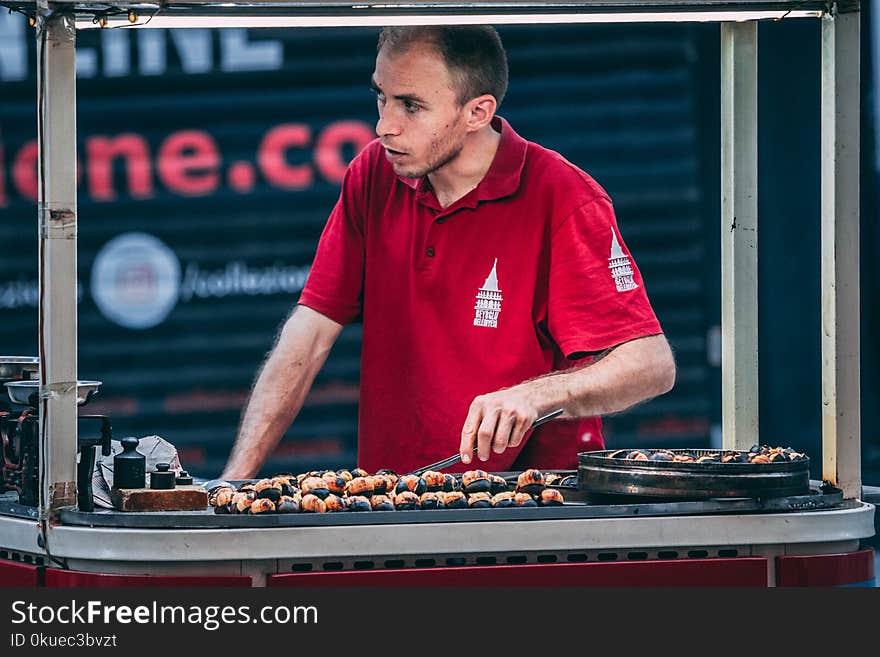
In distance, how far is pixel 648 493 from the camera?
3.53 metres

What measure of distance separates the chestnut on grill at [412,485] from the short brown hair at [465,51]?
1437 mm

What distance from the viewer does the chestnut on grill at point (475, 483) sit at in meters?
3.64

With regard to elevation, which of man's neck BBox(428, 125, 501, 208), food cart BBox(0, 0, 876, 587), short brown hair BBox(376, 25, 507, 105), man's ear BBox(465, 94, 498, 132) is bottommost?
food cart BBox(0, 0, 876, 587)

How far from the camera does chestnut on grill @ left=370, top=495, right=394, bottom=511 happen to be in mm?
3464

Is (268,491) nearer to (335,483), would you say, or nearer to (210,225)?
(335,483)

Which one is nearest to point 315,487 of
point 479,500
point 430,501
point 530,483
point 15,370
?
point 430,501

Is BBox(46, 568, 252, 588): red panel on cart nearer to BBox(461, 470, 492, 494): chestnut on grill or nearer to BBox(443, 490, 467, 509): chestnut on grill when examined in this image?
BBox(443, 490, 467, 509): chestnut on grill

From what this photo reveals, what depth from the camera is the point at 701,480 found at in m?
3.53

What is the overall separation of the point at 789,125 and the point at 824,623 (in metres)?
4.20

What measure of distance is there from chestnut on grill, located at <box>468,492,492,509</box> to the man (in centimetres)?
68

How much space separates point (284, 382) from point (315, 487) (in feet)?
4.67

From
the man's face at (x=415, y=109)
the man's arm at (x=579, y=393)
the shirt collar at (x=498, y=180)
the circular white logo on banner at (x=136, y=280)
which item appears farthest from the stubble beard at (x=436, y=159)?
the circular white logo on banner at (x=136, y=280)

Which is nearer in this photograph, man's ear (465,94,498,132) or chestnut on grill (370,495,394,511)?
chestnut on grill (370,495,394,511)

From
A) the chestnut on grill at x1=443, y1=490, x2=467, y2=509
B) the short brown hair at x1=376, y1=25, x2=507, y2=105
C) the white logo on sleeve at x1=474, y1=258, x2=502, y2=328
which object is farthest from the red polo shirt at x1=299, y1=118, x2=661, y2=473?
the chestnut on grill at x1=443, y1=490, x2=467, y2=509
